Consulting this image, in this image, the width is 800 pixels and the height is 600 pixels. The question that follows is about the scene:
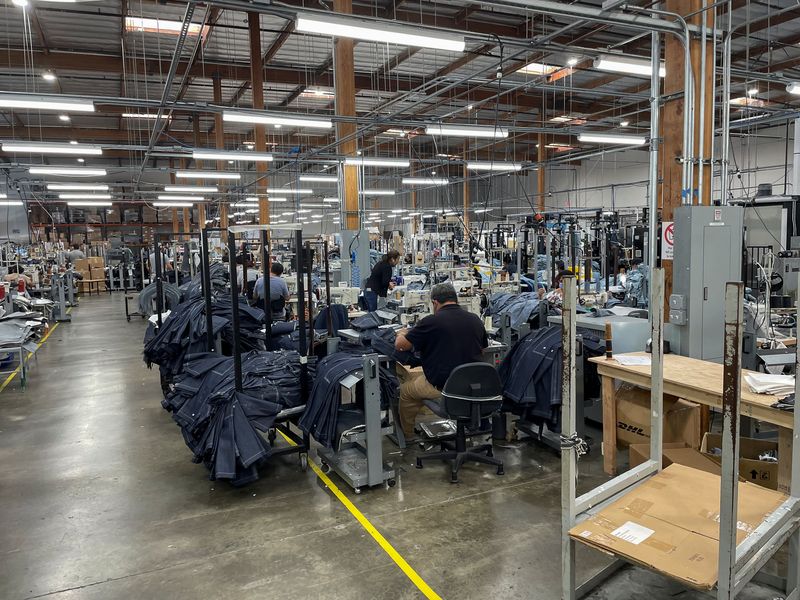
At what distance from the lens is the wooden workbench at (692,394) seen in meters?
2.98

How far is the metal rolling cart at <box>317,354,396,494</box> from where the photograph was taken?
12.8 ft

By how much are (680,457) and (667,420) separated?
18.0 inches

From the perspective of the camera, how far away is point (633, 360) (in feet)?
13.2

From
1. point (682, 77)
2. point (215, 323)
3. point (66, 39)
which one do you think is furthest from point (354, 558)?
point (66, 39)

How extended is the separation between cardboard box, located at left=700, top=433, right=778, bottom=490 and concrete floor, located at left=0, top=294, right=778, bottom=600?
2.57 feet

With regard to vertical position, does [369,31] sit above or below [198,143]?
below

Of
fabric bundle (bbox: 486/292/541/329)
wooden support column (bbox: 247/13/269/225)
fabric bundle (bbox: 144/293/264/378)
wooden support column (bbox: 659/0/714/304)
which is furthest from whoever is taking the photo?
wooden support column (bbox: 247/13/269/225)

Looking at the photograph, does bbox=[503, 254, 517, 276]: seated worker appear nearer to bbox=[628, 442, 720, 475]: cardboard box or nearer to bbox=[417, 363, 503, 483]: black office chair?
bbox=[417, 363, 503, 483]: black office chair

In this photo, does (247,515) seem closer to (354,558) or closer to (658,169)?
(354,558)

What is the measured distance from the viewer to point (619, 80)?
46.6 ft

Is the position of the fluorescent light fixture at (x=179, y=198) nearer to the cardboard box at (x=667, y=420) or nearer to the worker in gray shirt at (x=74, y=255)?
the worker in gray shirt at (x=74, y=255)

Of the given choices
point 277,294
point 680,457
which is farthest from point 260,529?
point 277,294

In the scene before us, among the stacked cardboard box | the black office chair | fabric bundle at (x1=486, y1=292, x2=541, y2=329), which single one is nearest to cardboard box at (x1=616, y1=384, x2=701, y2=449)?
the black office chair

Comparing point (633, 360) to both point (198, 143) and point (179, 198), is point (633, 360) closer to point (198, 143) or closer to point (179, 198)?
point (198, 143)
